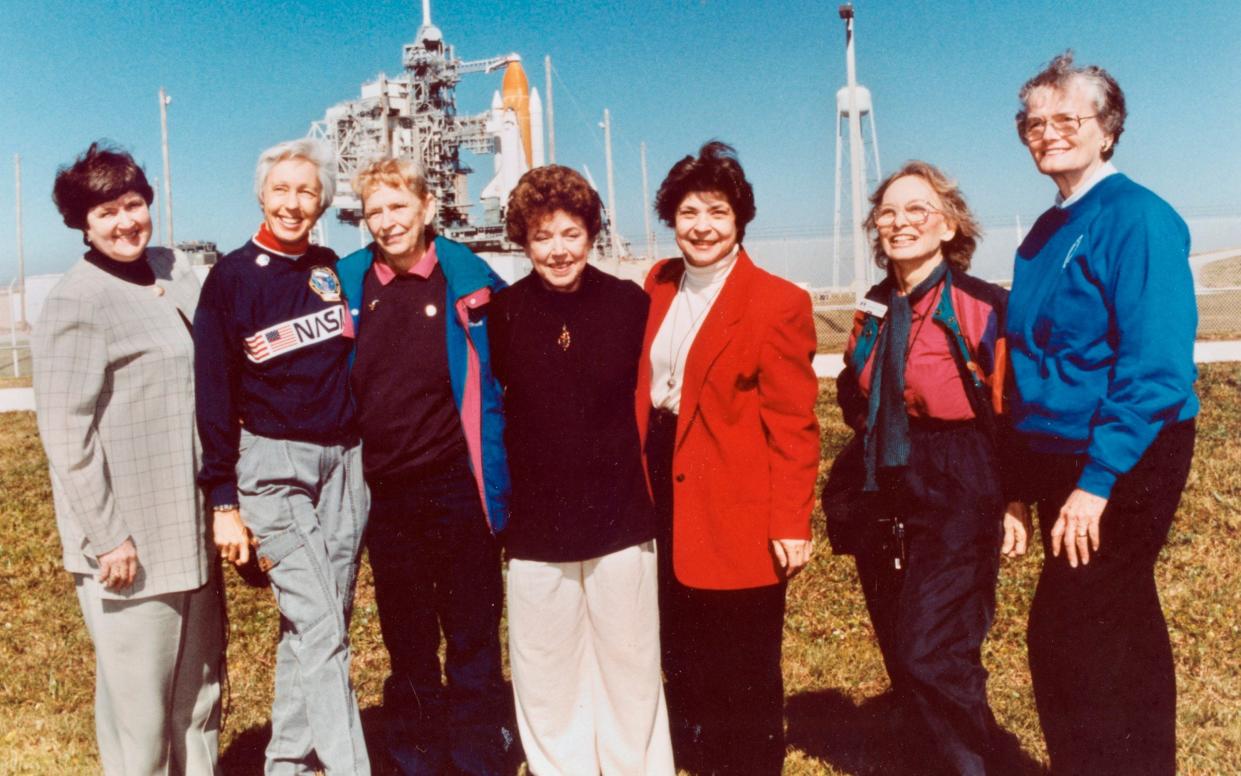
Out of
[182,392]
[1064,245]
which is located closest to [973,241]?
[1064,245]

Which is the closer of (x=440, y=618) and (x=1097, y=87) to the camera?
(x=1097, y=87)

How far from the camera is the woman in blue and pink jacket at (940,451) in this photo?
10.5 ft

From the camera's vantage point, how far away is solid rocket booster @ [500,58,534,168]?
1845 inches

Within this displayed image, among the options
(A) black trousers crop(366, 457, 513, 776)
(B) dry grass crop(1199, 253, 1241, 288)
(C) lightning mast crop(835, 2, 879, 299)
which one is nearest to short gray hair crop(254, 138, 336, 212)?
(A) black trousers crop(366, 457, 513, 776)

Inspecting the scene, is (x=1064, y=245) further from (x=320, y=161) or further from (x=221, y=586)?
(x=221, y=586)

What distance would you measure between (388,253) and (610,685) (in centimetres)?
168

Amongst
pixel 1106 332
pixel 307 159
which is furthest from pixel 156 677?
pixel 1106 332

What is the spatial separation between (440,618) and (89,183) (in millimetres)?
1948

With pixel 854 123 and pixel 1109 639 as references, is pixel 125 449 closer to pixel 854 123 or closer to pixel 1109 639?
pixel 1109 639

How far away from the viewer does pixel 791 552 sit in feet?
10.7

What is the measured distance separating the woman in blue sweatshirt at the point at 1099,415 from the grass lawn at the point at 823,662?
0.86 metres

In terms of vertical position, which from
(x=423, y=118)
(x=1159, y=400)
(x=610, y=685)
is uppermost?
(x=423, y=118)

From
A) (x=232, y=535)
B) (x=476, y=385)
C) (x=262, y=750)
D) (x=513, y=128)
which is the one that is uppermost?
(x=513, y=128)

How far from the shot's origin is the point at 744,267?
3.32 metres
